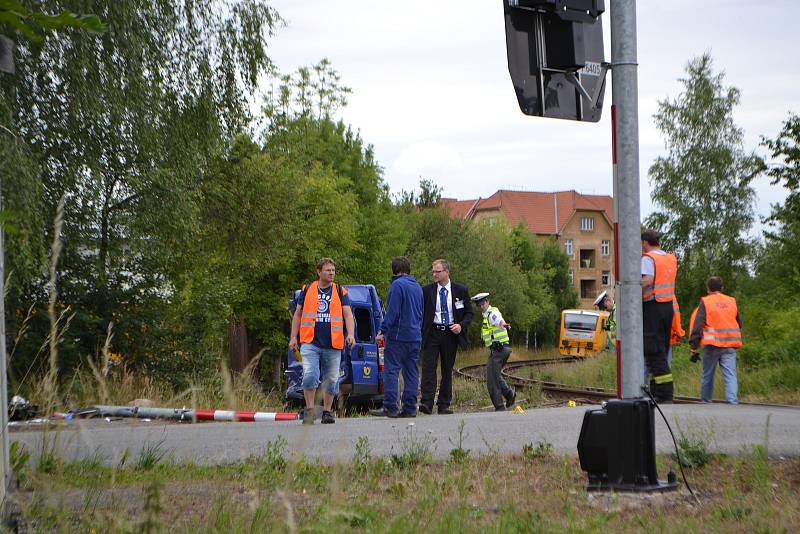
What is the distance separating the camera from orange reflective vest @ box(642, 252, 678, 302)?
11.1 m

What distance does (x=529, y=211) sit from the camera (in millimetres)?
117062

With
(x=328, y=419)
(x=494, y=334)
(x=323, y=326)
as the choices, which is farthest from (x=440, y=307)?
(x=494, y=334)

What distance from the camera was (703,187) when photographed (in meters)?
54.0

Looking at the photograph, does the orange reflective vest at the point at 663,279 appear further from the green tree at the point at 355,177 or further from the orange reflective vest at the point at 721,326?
the green tree at the point at 355,177

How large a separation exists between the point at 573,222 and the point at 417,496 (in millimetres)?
112817

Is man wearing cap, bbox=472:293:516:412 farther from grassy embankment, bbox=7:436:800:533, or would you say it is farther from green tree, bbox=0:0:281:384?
grassy embankment, bbox=7:436:800:533

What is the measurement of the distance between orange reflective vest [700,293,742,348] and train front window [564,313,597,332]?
1805 inches

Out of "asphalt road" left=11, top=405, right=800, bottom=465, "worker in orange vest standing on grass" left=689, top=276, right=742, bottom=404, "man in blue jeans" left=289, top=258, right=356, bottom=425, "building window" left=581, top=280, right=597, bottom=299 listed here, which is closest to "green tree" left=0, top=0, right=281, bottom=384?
"man in blue jeans" left=289, top=258, right=356, bottom=425

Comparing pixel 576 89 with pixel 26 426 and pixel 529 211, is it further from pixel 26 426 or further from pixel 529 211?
pixel 529 211

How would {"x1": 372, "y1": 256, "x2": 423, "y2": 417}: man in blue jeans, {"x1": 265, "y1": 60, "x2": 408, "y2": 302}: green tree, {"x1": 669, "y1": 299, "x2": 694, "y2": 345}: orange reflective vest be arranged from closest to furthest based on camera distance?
{"x1": 669, "y1": 299, "x2": 694, "y2": 345}: orange reflective vest, {"x1": 372, "y1": 256, "x2": 423, "y2": 417}: man in blue jeans, {"x1": 265, "y1": 60, "x2": 408, "y2": 302}: green tree

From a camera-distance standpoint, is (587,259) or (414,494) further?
(587,259)

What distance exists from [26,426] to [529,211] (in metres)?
110

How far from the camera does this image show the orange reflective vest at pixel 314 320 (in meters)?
11.6

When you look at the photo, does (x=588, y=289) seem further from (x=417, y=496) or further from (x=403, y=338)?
(x=417, y=496)
